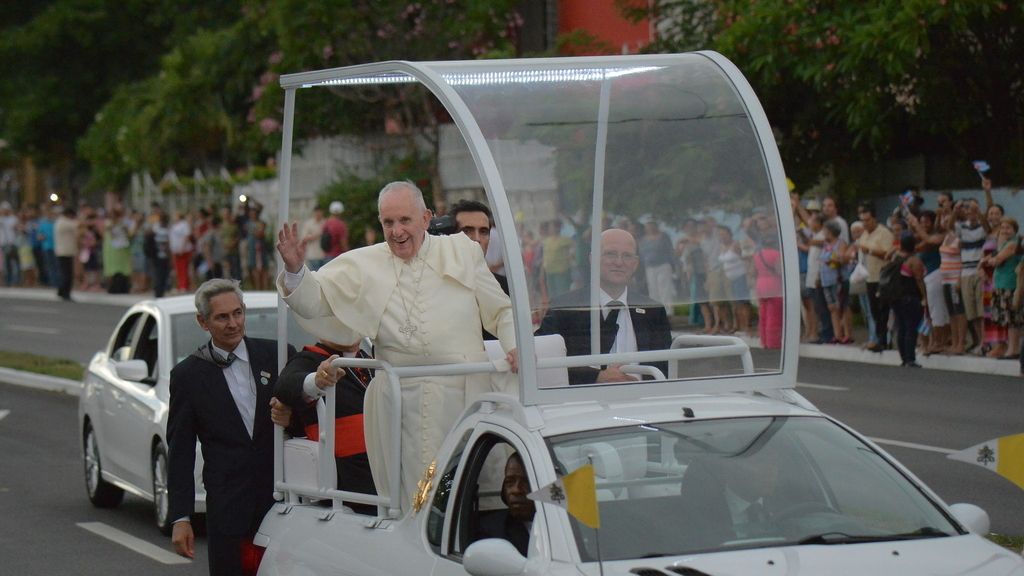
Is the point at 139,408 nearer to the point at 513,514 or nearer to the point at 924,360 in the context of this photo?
the point at 513,514

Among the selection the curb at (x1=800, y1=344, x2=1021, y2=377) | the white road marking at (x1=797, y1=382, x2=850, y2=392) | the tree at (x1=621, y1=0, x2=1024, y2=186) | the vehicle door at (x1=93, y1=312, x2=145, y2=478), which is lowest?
the white road marking at (x1=797, y1=382, x2=850, y2=392)

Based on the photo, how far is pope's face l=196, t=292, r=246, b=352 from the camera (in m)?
6.78

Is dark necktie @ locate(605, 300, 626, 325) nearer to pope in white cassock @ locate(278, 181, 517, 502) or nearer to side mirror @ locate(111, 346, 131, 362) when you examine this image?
pope in white cassock @ locate(278, 181, 517, 502)

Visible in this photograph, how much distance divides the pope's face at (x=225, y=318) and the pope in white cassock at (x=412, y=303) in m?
0.33

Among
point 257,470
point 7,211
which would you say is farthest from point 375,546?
point 7,211

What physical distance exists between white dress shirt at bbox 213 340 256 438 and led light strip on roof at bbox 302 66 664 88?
1160 millimetres

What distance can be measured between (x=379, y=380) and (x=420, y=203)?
27.9 inches

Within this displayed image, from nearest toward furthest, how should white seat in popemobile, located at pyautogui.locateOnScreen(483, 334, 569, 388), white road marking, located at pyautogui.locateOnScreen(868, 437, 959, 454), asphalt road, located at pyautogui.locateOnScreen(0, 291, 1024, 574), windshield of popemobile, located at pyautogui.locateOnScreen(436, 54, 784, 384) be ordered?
white seat in popemobile, located at pyautogui.locateOnScreen(483, 334, 569, 388), windshield of popemobile, located at pyautogui.locateOnScreen(436, 54, 784, 384), asphalt road, located at pyautogui.locateOnScreen(0, 291, 1024, 574), white road marking, located at pyautogui.locateOnScreen(868, 437, 959, 454)

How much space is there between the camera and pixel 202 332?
1165 cm

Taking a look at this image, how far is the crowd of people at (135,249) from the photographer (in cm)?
3441

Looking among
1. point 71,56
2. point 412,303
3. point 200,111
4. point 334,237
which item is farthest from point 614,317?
point 71,56

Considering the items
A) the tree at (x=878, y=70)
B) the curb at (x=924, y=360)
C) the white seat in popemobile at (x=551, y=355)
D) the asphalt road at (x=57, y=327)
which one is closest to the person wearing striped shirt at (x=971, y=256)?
the curb at (x=924, y=360)

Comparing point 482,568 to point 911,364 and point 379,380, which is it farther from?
point 911,364

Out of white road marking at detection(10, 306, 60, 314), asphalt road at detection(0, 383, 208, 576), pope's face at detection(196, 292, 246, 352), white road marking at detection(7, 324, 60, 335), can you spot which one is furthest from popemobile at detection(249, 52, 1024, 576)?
white road marking at detection(10, 306, 60, 314)
